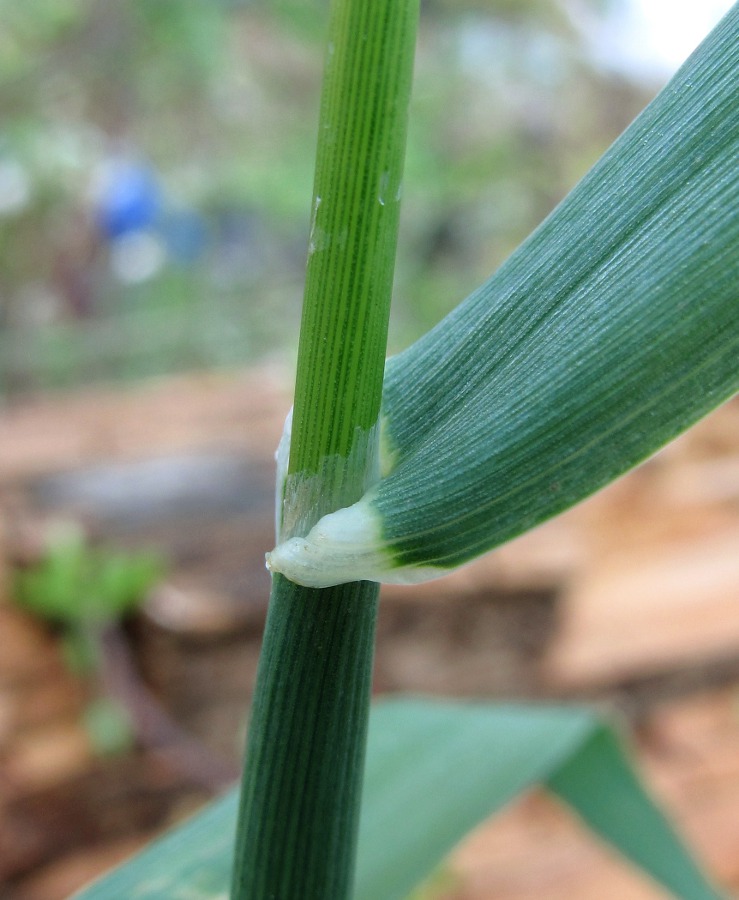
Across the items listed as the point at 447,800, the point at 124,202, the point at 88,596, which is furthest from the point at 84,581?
the point at 124,202

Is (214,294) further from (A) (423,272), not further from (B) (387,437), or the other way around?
(B) (387,437)

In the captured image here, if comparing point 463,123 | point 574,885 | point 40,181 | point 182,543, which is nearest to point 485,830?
point 574,885

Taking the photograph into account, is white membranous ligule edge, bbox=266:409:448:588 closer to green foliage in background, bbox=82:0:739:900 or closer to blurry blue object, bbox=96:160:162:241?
green foliage in background, bbox=82:0:739:900

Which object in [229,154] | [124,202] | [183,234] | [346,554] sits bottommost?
[346,554]

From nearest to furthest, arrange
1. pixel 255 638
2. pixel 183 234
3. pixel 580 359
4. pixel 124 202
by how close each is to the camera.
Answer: pixel 580 359
pixel 255 638
pixel 124 202
pixel 183 234

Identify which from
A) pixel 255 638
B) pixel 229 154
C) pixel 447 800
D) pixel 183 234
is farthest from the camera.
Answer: pixel 229 154

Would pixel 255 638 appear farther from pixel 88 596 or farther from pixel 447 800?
pixel 447 800

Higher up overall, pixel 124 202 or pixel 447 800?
pixel 124 202
